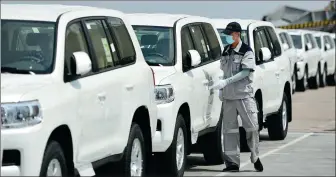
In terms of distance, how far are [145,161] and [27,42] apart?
208cm

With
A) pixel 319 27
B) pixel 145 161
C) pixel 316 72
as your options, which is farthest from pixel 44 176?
Result: pixel 319 27

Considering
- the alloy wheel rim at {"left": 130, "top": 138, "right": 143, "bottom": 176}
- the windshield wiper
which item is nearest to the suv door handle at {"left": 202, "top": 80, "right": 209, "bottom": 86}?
the alloy wheel rim at {"left": 130, "top": 138, "right": 143, "bottom": 176}

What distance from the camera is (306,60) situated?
32.7 metres

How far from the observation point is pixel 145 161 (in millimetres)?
10758

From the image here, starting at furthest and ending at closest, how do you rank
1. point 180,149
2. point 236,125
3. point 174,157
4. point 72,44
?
point 236,125
point 180,149
point 174,157
point 72,44

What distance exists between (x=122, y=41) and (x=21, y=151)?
3267 mm

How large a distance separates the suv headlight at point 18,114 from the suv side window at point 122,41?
2.64 metres

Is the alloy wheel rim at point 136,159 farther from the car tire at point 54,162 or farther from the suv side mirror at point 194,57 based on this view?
the suv side mirror at point 194,57

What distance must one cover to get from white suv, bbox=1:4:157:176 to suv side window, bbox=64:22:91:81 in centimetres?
1

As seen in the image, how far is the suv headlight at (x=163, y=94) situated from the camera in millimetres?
11961

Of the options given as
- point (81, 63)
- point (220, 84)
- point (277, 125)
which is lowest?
point (277, 125)

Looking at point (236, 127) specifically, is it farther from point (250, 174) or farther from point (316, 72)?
A: point (316, 72)

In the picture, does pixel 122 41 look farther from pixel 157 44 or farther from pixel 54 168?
pixel 54 168

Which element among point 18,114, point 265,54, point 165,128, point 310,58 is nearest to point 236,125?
point 165,128
